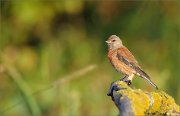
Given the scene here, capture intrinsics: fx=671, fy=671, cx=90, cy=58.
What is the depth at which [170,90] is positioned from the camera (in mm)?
7160

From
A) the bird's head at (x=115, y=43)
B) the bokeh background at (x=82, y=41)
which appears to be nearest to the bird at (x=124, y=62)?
the bird's head at (x=115, y=43)

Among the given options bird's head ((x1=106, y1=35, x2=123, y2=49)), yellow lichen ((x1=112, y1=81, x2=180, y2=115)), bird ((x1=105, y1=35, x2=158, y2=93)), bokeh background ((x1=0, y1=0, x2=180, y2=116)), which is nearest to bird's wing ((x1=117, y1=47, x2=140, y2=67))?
bird ((x1=105, y1=35, x2=158, y2=93))

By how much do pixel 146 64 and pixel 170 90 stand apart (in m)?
1.05

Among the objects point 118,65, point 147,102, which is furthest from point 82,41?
point 147,102

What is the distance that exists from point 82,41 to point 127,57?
469cm

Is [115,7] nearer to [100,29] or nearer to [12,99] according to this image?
[100,29]

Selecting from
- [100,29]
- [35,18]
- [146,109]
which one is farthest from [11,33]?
[146,109]

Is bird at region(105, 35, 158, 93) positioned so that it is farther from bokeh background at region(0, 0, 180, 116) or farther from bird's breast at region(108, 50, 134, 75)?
bokeh background at region(0, 0, 180, 116)

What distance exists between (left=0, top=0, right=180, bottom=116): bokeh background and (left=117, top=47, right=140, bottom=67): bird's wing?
196 centimetres

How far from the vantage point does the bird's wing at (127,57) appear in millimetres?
4728

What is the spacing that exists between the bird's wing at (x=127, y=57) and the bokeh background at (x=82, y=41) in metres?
1.96

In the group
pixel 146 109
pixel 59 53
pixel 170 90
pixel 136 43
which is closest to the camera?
pixel 146 109

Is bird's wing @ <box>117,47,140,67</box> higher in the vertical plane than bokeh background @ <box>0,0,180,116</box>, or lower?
lower

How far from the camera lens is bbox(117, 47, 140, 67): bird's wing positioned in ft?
15.5
